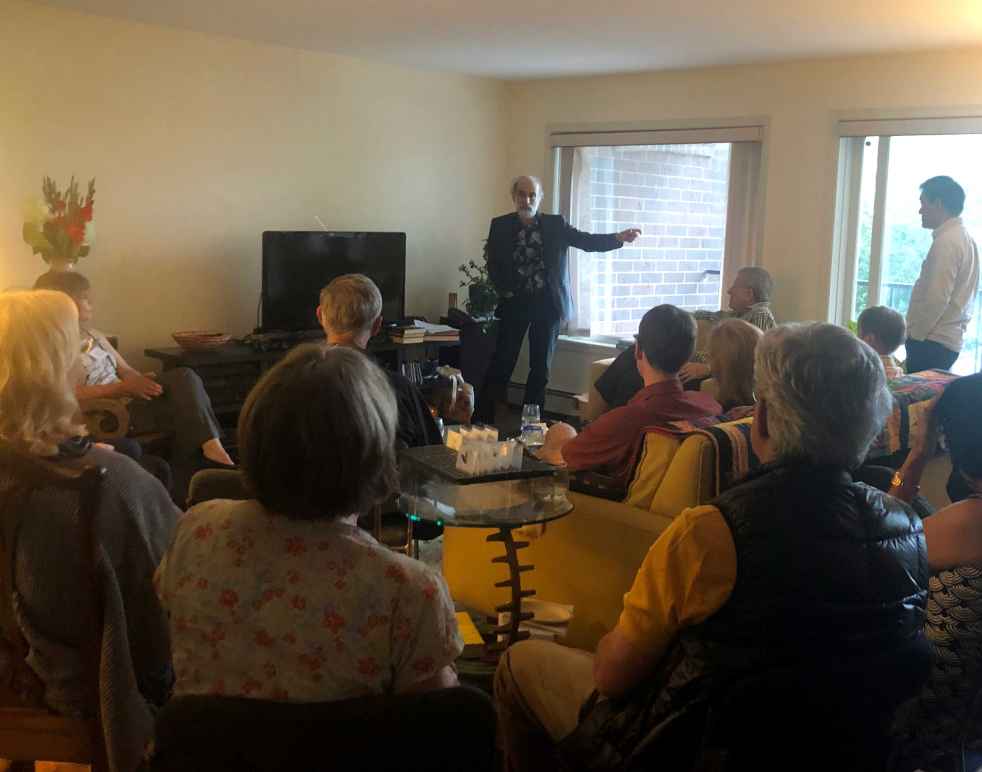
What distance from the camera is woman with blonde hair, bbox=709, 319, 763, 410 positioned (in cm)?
291

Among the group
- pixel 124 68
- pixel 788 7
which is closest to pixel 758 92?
pixel 788 7

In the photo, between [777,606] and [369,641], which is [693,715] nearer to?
[777,606]

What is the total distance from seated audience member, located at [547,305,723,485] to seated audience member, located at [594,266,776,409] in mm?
1739

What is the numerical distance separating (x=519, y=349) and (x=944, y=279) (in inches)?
108

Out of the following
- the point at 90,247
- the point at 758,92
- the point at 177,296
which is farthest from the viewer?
the point at 758,92

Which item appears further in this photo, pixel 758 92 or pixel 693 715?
pixel 758 92

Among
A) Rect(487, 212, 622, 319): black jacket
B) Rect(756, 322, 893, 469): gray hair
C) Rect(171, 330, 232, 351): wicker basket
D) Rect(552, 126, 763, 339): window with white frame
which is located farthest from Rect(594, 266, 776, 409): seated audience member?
Rect(756, 322, 893, 469): gray hair

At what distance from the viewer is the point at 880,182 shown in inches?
228

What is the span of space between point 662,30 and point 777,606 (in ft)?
13.9

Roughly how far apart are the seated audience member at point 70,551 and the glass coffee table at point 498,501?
2.42 feet

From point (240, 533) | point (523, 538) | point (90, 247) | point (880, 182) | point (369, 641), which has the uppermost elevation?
point (880, 182)

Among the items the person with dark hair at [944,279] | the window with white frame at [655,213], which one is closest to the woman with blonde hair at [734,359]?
the person with dark hair at [944,279]

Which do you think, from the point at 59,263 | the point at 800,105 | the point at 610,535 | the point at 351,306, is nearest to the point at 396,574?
the point at 610,535

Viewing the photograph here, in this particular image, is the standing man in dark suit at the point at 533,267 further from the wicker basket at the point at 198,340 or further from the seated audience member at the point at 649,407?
the seated audience member at the point at 649,407
